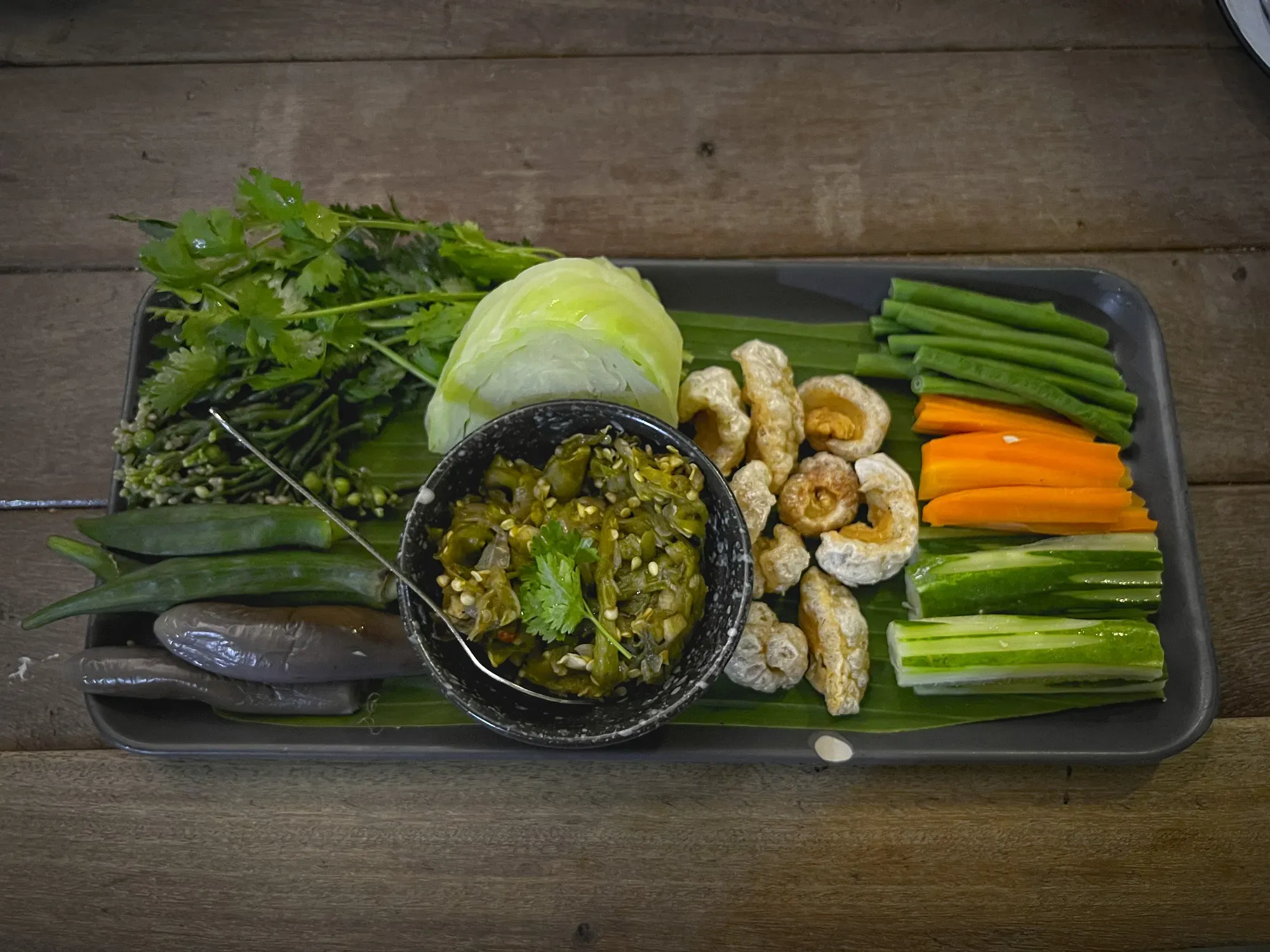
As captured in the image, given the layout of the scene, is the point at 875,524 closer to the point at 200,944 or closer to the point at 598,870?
the point at 598,870

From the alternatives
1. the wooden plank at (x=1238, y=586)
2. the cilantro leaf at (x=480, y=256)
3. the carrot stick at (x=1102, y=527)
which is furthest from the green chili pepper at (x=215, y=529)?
the wooden plank at (x=1238, y=586)

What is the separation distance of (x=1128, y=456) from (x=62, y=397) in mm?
3738

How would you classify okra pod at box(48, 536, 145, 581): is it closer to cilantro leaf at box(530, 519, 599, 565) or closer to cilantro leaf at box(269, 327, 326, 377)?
cilantro leaf at box(269, 327, 326, 377)

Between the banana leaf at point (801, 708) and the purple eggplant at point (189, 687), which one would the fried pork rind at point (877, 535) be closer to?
the banana leaf at point (801, 708)

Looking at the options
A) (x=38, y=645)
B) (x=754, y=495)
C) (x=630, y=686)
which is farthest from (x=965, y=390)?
(x=38, y=645)

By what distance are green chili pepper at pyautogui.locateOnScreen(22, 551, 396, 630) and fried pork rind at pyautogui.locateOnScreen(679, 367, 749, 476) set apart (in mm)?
1051

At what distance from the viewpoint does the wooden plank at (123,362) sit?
303 cm

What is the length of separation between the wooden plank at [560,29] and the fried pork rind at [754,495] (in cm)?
202

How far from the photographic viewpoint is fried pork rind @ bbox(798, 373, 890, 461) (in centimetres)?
274

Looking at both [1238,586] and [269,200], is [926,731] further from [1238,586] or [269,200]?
[269,200]

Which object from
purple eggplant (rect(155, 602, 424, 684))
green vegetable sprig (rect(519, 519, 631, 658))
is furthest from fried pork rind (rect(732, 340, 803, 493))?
purple eggplant (rect(155, 602, 424, 684))

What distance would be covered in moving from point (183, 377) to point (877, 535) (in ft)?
7.02

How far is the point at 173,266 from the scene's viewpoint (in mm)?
2449

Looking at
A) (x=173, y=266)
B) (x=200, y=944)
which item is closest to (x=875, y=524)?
(x=173, y=266)
